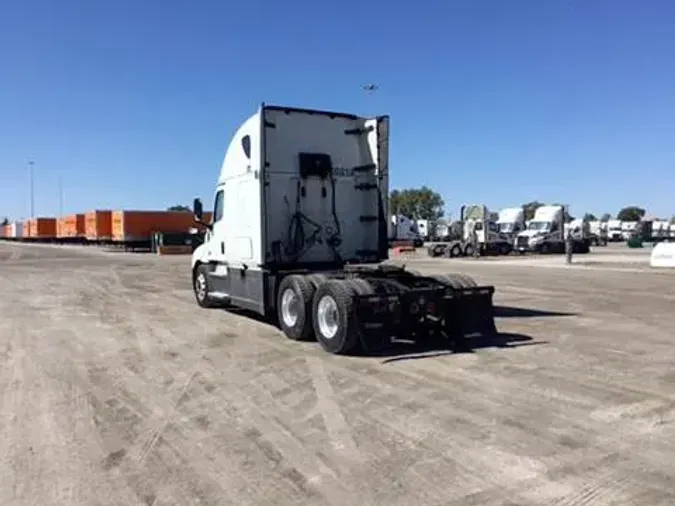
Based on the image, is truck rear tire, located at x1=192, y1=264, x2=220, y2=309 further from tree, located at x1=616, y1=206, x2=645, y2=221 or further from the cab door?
tree, located at x1=616, y1=206, x2=645, y2=221

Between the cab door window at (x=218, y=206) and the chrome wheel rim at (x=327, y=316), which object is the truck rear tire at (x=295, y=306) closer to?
the chrome wheel rim at (x=327, y=316)

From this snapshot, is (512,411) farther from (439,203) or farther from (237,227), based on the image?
(439,203)

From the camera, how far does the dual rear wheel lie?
9914 millimetres

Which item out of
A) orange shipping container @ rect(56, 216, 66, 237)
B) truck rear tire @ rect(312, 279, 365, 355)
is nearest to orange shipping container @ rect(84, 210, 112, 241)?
orange shipping container @ rect(56, 216, 66, 237)

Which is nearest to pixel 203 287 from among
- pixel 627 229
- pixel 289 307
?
pixel 289 307

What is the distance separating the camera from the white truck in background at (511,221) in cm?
5656

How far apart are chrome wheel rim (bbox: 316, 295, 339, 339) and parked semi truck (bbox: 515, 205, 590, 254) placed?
43.7m

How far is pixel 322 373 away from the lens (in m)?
8.81

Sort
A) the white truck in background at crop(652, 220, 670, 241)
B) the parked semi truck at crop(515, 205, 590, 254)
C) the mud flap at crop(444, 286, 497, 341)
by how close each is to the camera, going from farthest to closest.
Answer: the white truck in background at crop(652, 220, 670, 241) < the parked semi truck at crop(515, 205, 590, 254) < the mud flap at crop(444, 286, 497, 341)

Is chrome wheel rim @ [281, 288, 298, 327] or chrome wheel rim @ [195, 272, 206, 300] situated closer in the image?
chrome wheel rim @ [281, 288, 298, 327]

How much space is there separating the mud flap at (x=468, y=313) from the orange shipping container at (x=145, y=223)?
48074 millimetres

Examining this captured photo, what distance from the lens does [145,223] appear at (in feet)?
190

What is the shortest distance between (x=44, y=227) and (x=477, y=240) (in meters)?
66.2

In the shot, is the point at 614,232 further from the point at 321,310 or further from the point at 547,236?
the point at 321,310
